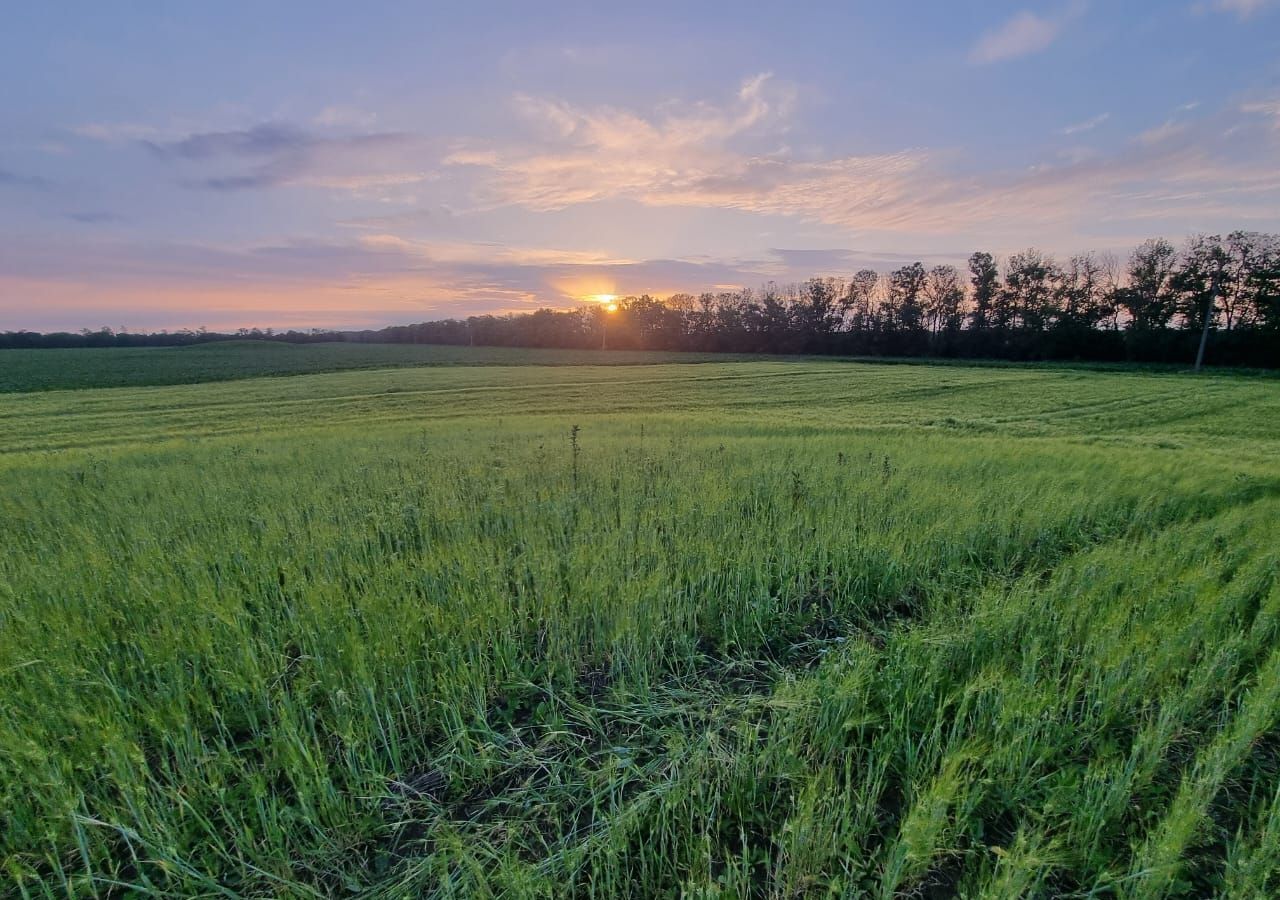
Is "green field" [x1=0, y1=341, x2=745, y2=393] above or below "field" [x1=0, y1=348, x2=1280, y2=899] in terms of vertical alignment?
above

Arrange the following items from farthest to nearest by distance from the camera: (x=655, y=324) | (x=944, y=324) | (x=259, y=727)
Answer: (x=655, y=324), (x=944, y=324), (x=259, y=727)

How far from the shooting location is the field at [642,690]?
2.48m

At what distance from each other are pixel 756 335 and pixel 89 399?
68506mm

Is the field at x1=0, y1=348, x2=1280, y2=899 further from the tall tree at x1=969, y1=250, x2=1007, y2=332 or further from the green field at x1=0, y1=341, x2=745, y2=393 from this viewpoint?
the tall tree at x1=969, y1=250, x2=1007, y2=332

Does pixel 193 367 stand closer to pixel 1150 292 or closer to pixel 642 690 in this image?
pixel 642 690

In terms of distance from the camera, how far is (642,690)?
369 cm

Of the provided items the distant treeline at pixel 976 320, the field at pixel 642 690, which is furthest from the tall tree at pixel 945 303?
the field at pixel 642 690

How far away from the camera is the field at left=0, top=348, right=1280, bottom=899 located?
2.48 meters

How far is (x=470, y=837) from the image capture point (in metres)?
2.63

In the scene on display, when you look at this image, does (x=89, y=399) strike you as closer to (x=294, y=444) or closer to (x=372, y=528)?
(x=294, y=444)

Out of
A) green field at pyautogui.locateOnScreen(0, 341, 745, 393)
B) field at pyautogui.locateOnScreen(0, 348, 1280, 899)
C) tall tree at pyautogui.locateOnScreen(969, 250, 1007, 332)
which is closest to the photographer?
field at pyautogui.locateOnScreen(0, 348, 1280, 899)

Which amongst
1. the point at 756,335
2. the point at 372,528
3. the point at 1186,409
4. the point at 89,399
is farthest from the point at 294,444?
the point at 756,335

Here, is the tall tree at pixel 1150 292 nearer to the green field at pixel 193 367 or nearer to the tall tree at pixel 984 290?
the tall tree at pixel 984 290

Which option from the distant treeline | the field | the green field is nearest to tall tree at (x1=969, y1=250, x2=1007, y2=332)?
the distant treeline
